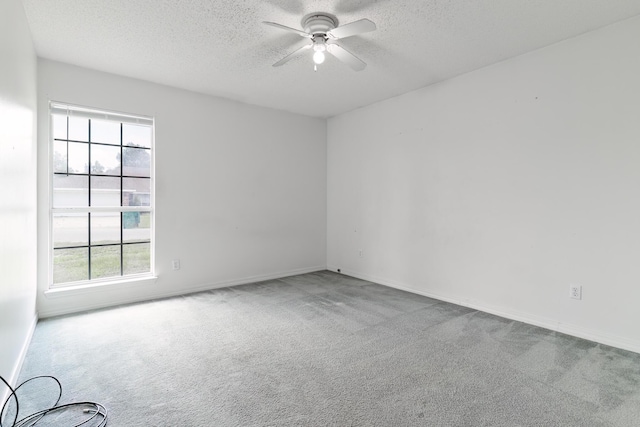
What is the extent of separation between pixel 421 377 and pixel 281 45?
9.35ft

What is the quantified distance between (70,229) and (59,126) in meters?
1.06

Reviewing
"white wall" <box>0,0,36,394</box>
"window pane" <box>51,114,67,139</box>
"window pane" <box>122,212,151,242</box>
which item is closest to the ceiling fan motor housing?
"white wall" <box>0,0,36,394</box>

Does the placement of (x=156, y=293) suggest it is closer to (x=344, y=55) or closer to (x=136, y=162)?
(x=136, y=162)

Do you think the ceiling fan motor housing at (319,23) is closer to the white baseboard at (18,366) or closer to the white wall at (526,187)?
the white wall at (526,187)

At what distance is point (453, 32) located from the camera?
2.63 metres

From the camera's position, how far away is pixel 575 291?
2.75 meters

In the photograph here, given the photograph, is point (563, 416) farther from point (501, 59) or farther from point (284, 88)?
point (284, 88)

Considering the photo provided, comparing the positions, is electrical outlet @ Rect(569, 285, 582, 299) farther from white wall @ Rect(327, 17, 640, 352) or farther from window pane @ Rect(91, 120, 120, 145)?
window pane @ Rect(91, 120, 120, 145)

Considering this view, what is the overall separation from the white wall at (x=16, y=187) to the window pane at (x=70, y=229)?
45 centimetres

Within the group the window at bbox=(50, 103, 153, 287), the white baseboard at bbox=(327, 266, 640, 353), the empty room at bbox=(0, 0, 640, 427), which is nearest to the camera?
the empty room at bbox=(0, 0, 640, 427)

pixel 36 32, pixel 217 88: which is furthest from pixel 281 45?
pixel 36 32

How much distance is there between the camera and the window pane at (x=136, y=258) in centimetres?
369

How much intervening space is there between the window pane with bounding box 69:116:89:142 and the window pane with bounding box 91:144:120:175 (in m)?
0.12

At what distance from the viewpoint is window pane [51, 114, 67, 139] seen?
3.25 metres
